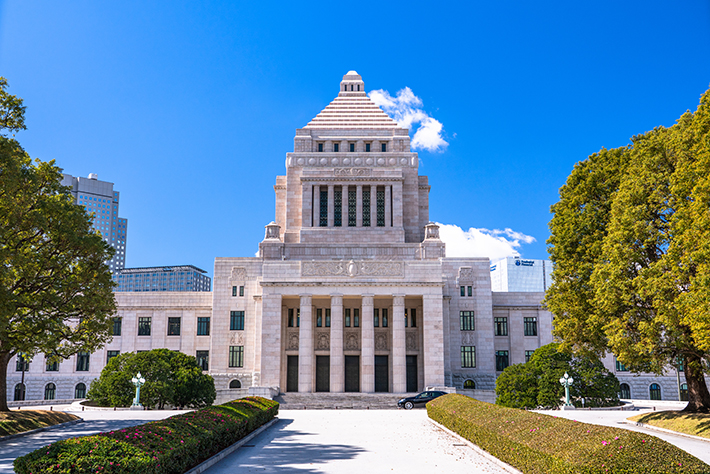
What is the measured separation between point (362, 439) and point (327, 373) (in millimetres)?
31346

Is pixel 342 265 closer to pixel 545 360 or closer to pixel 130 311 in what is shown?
pixel 545 360

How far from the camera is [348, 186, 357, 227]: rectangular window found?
63309 millimetres

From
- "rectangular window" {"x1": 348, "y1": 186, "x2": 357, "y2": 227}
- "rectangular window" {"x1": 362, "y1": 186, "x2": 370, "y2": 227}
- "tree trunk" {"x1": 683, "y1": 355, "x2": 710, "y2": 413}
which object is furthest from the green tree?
"tree trunk" {"x1": 683, "y1": 355, "x2": 710, "y2": 413}

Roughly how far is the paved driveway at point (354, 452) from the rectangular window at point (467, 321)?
27549mm

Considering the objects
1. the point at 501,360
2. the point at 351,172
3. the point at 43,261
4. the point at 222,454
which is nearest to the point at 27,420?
the point at 43,261

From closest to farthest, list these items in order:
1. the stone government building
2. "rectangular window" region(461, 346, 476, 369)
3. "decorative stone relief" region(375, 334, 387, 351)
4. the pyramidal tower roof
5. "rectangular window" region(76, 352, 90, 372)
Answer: the stone government building
"decorative stone relief" region(375, 334, 387, 351)
"rectangular window" region(461, 346, 476, 369)
"rectangular window" region(76, 352, 90, 372)
the pyramidal tower roof

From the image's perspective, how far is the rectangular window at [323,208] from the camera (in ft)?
208

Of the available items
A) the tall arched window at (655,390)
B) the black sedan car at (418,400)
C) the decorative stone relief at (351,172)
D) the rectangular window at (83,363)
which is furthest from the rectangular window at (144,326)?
the tall arched window at (655,390)

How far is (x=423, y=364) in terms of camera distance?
5369 cm

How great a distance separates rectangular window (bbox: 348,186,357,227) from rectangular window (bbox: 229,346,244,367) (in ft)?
56.0

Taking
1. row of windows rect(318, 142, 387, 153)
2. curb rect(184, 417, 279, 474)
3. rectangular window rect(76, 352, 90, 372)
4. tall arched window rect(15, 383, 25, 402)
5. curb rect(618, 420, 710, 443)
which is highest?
row of windows rect(318, 142, 387, 153)

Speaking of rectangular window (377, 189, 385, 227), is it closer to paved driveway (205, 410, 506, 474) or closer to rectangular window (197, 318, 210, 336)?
rectangular window (197, 318, 210, 336)

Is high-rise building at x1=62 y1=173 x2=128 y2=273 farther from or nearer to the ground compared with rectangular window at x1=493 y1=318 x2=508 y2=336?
farther from the ground

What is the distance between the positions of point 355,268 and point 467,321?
1363cm
